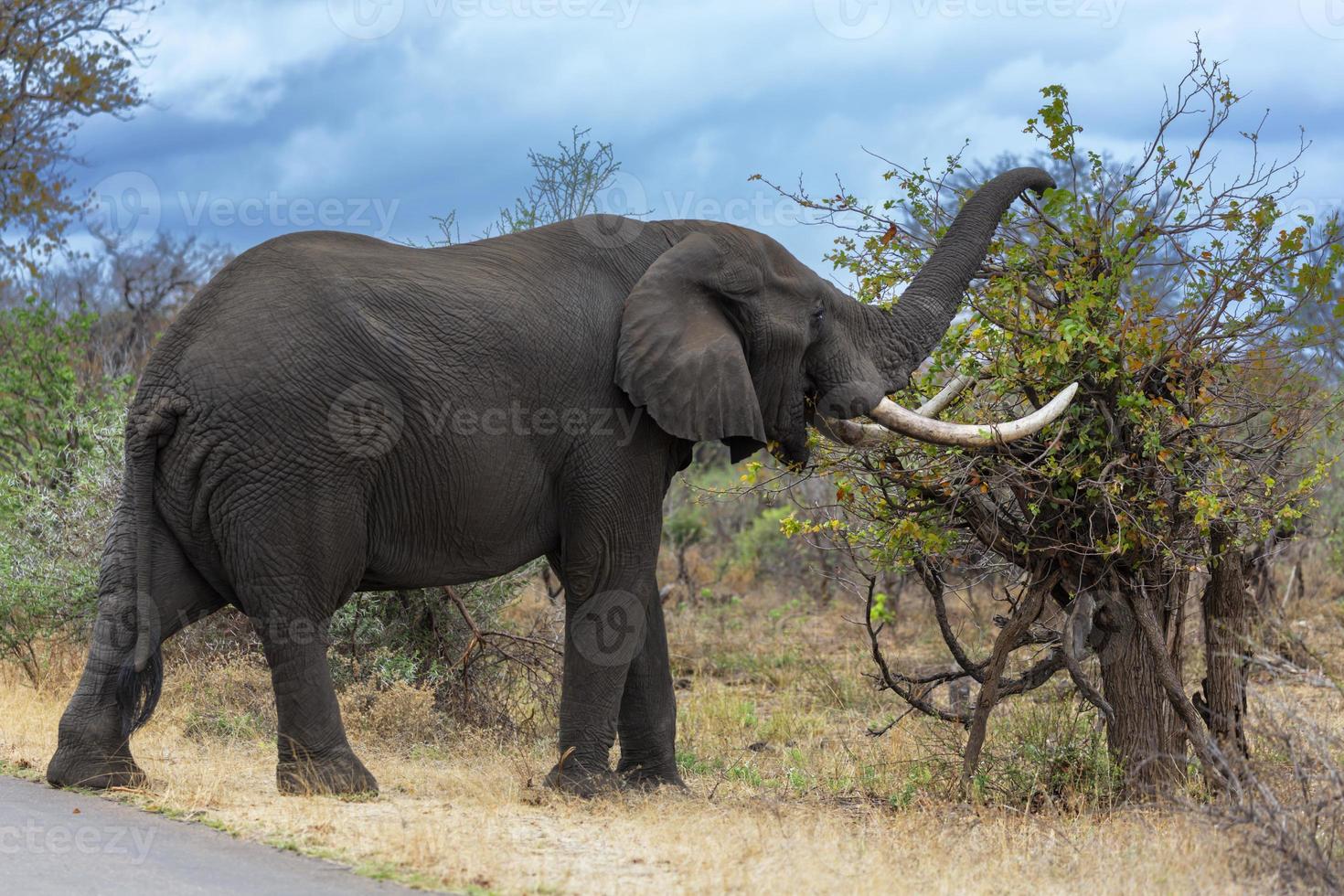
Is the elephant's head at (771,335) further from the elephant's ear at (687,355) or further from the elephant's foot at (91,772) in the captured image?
the elephant's foot at (91,772)

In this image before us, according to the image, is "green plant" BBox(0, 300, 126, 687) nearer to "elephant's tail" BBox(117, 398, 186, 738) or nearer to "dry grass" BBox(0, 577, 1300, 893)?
→ "dry grass" BBox(0, 577, 1300, 893)

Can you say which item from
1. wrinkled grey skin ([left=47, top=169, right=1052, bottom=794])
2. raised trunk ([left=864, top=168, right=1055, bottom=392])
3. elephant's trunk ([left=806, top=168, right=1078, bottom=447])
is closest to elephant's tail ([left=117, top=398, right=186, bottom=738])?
wrinkled grey skin ([left=47, top=169, right=1052, bottom=794])

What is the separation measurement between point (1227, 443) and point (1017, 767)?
2.27 m

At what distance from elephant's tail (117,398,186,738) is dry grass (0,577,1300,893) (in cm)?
66

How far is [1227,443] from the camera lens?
8.56 meters

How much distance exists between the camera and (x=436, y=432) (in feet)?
24.9

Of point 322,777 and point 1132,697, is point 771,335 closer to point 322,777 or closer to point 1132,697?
point 1132,697

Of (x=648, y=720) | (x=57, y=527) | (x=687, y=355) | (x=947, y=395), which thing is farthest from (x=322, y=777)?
(x=57, y=527)

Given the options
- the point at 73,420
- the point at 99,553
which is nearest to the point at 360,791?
the point at 99,553

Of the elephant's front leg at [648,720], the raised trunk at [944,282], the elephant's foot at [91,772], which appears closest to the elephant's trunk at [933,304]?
the raised trunk at [944,282]

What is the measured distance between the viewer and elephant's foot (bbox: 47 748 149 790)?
298 inches

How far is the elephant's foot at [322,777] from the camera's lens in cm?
747

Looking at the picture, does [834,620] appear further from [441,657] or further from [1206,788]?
[1206,788]

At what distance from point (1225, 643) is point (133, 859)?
21.2 feet
